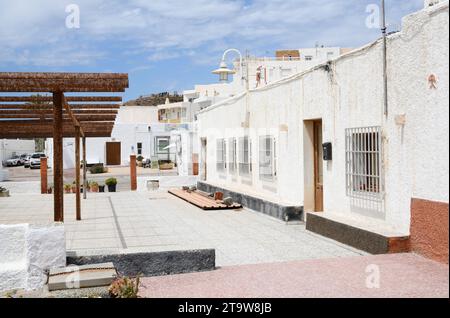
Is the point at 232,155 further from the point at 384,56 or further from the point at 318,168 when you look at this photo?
the point at 384,56

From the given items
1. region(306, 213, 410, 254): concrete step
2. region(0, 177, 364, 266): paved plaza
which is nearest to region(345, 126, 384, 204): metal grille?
region(306, 213, 410, 254): concrete step

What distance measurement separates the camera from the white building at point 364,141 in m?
6.82

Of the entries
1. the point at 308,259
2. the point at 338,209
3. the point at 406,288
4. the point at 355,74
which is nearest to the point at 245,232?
the point at 338,209

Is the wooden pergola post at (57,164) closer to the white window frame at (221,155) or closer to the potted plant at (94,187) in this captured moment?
the white window frame at (221,155)

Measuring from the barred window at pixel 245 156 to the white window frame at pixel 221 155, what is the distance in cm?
208

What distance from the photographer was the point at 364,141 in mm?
9055

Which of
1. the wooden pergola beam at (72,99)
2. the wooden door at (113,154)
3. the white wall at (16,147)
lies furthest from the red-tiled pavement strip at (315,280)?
the white wall at (16,147)

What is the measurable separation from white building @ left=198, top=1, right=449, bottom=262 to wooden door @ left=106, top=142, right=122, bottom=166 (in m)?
36.0

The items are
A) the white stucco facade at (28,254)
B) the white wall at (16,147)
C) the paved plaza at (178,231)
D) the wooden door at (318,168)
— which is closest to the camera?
the white stucco facade at (28,254)

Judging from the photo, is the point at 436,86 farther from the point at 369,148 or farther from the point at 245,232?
the point at 245,232

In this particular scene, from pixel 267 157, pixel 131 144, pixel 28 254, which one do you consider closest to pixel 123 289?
pixel 28 254

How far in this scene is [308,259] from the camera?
26.2ft

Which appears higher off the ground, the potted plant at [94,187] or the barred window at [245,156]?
the barred window at [245,156]
